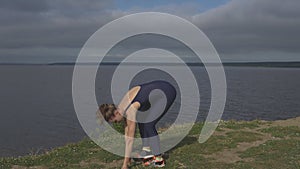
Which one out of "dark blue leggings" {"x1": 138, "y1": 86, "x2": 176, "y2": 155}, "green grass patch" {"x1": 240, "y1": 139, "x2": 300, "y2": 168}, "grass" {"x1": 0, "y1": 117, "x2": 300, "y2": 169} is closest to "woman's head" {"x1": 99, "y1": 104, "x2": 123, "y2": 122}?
"dark blue leggings" {"x1": 138, "y1": 86, "x2": 176, "y2": 155}

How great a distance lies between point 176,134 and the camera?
46.8 feet

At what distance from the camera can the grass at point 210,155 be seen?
9.91 meters

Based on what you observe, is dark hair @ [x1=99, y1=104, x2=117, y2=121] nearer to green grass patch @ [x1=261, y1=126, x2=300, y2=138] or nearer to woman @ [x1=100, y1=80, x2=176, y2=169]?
woman @ [x1=100, y1=80, x2=176, y2=169]

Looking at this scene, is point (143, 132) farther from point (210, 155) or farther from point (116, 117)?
point (210, 155)

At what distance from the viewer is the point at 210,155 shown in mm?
10859

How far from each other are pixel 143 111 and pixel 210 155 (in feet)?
10.9

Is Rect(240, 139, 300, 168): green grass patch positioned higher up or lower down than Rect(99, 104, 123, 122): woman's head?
lower down

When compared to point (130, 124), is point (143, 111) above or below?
above

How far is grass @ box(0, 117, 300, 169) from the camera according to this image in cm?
991

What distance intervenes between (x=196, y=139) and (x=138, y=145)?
2.52 m

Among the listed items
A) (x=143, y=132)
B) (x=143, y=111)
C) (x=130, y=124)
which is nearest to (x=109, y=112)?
(x=130, y=124)

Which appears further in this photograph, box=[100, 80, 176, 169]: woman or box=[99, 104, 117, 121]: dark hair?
box=[100, 80, 176, 169]: woman

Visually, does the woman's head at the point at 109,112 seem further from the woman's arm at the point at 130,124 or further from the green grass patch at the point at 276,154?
the green grass patch at the point at 276,154

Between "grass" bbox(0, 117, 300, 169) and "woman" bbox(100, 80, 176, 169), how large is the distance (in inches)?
22.3
